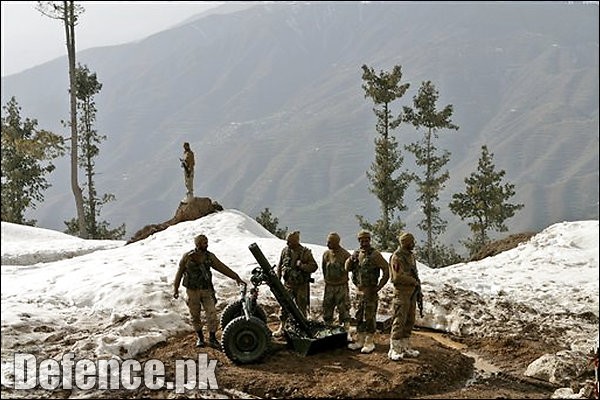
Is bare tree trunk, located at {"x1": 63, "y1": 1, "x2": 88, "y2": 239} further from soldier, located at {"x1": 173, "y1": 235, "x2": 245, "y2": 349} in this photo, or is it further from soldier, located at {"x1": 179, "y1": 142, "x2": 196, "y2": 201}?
soldier, located at {"x1": 173, "y1": 235, "x2": 245, "y2": 349}

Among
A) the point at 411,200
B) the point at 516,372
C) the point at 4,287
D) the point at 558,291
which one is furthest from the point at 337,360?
the point at 411,200

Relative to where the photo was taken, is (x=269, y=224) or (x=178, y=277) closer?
(x=178, y=277)

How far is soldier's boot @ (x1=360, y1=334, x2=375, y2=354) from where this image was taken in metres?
10.2

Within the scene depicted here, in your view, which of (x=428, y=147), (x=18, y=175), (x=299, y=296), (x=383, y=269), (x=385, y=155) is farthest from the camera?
(x=428, y=147)

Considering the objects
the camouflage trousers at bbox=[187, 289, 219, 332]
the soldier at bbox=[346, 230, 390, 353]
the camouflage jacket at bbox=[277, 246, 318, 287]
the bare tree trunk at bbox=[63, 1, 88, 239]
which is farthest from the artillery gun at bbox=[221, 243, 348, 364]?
the bare tree trunk at bbox=[63, 1, 88, 239]

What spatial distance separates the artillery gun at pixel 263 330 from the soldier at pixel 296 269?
54 centimetres

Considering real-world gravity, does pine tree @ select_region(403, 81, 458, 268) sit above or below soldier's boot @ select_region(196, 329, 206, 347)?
above

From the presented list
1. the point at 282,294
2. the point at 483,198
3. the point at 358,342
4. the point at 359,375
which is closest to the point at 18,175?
the point at 483,198

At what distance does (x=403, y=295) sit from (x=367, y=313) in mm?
769

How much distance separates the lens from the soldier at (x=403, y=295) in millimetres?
9836

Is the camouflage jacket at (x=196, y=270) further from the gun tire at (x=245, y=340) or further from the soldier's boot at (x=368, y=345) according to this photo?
the soldier's boot at (x=368, y=345)

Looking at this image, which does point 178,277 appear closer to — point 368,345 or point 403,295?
point 368,345

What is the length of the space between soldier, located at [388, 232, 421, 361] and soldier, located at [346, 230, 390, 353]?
367mm

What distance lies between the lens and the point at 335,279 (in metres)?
10.8
